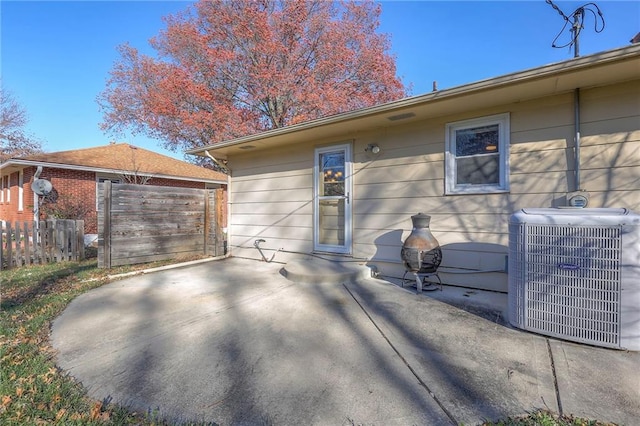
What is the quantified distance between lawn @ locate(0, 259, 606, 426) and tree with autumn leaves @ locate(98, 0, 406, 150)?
11.2m

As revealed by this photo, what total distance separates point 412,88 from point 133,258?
15.3m

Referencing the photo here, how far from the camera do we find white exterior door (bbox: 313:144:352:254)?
5.67 metres

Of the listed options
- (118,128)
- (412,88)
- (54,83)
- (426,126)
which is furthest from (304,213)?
(118,128)

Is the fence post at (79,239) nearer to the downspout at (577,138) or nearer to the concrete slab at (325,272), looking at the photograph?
the concrete slab at (325,272)

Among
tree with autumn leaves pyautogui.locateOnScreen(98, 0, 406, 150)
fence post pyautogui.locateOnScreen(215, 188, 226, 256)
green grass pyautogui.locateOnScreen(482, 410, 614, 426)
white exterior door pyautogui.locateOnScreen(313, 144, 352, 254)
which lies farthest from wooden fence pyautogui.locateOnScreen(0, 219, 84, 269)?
green grass pyautogui.locateOnScreen(482, 410, 614, 426)

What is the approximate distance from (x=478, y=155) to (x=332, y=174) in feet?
8.17

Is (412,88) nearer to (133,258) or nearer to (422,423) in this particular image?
(133,258)

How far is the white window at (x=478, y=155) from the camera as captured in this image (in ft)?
13.7

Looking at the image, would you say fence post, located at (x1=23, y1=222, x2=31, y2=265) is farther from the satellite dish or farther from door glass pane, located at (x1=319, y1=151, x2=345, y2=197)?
door glass pane, located at (x1=319, y1=151, x2=345, y2=197)

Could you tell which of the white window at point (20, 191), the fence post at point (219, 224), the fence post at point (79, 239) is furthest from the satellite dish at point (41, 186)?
the fence post at point (219, 224)

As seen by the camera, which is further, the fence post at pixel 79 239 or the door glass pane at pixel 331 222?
the fence post at pixel 79 239

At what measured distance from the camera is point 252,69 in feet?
45.7

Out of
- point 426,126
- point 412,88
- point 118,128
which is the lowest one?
point 426,126

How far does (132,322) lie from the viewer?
10.9 ft
